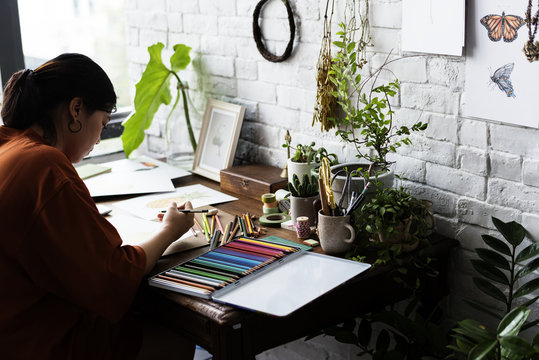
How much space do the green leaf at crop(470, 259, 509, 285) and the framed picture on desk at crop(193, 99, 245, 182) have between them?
101 centimetres

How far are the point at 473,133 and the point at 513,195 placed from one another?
18cm

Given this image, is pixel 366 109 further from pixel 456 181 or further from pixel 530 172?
pixel 530 172

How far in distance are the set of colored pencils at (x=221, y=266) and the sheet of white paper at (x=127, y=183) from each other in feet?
2.13

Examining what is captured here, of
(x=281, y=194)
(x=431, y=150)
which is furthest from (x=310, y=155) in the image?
(x=431, y=150)

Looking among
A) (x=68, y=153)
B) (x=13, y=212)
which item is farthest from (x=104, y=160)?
(x=13, y=212)

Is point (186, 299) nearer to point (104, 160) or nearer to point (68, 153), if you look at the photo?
point (68, 153)

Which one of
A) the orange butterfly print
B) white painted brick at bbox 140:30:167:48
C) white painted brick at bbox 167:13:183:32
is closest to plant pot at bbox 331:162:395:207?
the orange butterfly print

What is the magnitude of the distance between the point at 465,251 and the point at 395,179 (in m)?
0.29

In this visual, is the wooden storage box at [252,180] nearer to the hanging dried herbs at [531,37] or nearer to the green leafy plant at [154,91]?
the green leafy plant at [154,91]

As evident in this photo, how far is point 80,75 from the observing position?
154 centimetres

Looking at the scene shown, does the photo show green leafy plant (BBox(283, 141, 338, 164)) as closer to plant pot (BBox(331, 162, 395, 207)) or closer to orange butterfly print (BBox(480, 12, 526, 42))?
plant pot (BBox(331, 162, 395, 207))

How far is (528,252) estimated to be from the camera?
1.53 meters

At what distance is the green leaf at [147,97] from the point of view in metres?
2.49

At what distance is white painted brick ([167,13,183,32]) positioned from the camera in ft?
8.52
